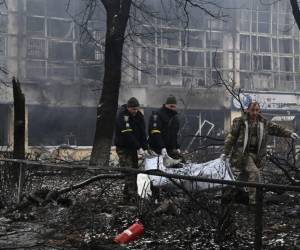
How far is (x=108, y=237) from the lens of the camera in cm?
584

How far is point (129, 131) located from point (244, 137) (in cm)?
180

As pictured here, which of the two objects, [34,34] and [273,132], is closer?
[273,132]

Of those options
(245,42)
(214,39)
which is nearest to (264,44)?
(245,42)

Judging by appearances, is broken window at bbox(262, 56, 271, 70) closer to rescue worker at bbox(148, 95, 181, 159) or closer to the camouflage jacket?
rescue worker at bbox(148, 95, 181, 159)

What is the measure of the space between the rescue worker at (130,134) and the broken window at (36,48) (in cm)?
2020

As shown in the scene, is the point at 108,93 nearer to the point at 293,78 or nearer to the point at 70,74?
the point at 70,74

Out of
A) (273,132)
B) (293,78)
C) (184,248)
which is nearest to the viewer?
(184,248)

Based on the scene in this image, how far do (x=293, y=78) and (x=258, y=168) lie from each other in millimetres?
25837

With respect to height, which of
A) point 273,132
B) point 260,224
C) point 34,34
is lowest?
point 260,224

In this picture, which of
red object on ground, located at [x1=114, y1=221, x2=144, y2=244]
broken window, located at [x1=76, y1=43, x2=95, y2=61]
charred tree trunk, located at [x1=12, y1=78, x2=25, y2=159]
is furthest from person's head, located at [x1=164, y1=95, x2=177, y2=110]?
broken window, located at [x1=76, y1=43, x2=95, y2=61]

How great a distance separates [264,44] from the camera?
32.8 meters

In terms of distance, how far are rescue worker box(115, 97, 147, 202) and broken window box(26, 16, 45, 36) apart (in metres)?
20.6

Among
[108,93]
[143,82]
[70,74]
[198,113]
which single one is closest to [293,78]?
[198,113]

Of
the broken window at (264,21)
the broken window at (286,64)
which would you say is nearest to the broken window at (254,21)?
the broken window at (264,21)
